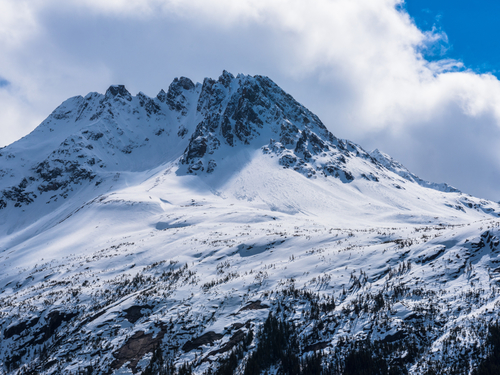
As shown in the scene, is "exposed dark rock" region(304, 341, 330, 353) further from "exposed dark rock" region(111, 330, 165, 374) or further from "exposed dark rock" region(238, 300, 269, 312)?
"exposed dark rock" region(111, 330, 165, 374)

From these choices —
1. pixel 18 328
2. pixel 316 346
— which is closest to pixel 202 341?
pixel 316 346

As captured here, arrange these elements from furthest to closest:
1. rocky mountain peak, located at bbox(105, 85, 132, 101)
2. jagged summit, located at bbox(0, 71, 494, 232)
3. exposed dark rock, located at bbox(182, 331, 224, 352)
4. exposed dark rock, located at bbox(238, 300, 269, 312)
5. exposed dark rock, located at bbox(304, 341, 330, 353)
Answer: rocky mountain peak, located at bbox(105, 85, 132, 101), jagged summit, located at bbox(0, 71, 494, 232), exposed dark rock, located at bbox(238, 300, 269, 312), exposed dark rock, located at bbox(182, 331, 224, 352), exposed dark rock, located at bbox(304, 341, 330, 353)

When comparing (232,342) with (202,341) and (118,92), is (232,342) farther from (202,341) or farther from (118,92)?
(118,92)

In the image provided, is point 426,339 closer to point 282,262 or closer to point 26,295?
point 282,262

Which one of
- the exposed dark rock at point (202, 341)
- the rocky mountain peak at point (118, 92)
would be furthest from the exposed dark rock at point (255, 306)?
the rocky mountain peak at point (118, 92)

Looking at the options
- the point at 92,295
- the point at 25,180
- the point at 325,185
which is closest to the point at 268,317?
the point at 92,295

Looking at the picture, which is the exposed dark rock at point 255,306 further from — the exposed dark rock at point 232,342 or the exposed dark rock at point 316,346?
the exposed dark rock at point 316,346

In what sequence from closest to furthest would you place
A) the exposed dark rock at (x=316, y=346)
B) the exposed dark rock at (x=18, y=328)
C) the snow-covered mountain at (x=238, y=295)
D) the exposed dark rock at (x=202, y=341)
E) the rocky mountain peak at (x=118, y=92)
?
the snow-covered mountain at (x=238, y=295) < the exposed dark rock at (x=316, y=346) < the exposed dark rock at (x=202, y=341) < the exposed dark rock at (x=18, y=328) < the rocky mountain peak at (x=118, y=92)

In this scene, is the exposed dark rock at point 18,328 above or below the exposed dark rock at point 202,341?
above

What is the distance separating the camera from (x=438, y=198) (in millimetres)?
114750

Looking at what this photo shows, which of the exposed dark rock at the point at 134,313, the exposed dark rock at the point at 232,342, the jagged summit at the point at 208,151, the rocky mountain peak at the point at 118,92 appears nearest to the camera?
the exposed dark rock at the point at 232,342

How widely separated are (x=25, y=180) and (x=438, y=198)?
6774 inches

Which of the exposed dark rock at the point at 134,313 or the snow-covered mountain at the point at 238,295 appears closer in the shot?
the snow-covered mountain at the point at 238,295

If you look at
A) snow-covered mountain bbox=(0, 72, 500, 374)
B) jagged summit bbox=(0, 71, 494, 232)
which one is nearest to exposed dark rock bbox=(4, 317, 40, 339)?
snow-covered mountain bbox=(0, 72, 500, 374)
